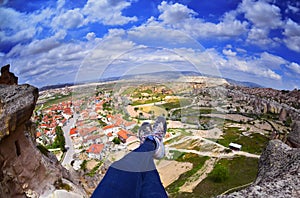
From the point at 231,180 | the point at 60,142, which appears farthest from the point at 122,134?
the point at 60,142

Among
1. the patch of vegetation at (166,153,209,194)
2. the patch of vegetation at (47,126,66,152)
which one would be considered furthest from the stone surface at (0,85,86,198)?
the patch of vegetation at (47,126,66,152)

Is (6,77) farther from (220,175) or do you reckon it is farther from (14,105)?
(220,175)

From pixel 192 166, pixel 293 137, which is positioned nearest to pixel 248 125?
pixel 192 166

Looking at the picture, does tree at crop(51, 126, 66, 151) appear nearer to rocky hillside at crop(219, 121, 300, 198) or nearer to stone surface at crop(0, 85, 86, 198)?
stone surface at crop(0, 85, 86, 198)

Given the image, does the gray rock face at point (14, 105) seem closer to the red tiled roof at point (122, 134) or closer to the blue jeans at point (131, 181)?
the red tiled roof at point (122, 134)

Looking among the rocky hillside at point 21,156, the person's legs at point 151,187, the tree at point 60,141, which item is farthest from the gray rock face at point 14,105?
the tree at point 60,141

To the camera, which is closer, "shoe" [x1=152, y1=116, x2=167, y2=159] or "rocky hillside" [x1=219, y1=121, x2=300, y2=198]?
"rocky hillside" [x1=219, y1=121, x2=300, y2=198]
